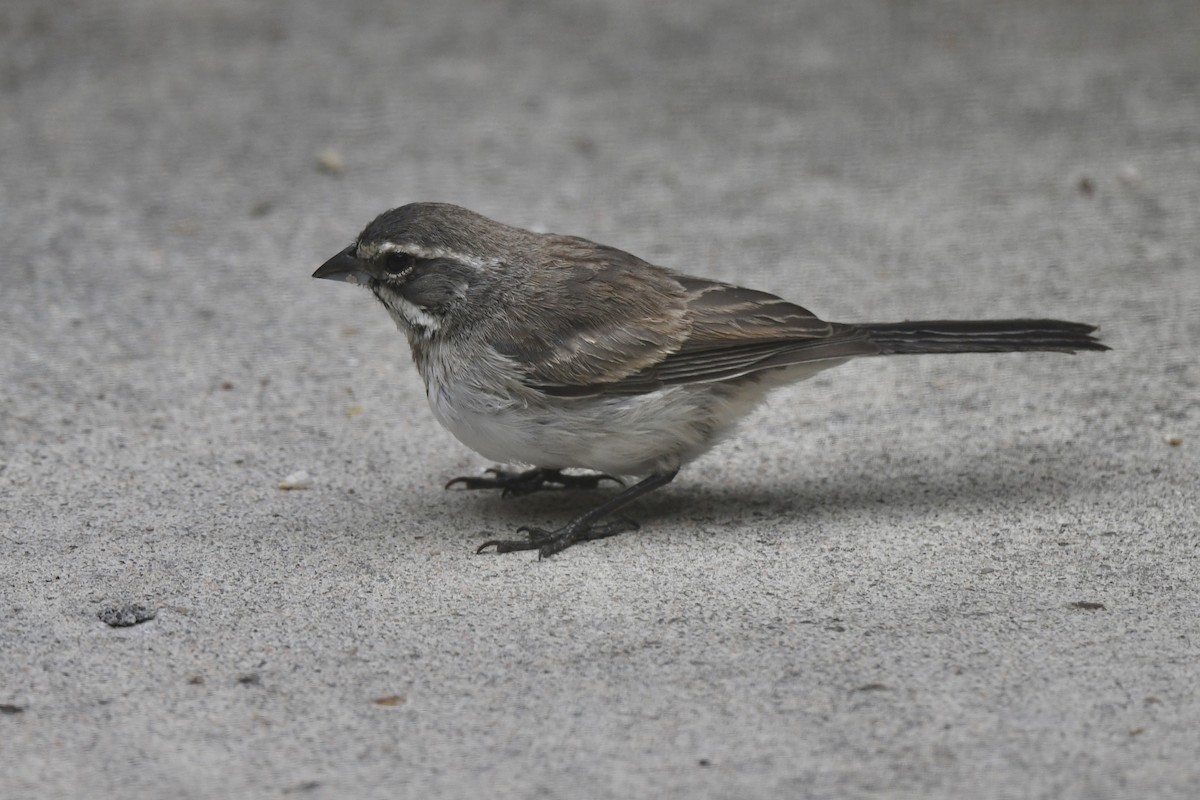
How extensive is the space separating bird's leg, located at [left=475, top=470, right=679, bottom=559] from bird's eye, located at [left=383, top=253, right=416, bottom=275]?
109cm

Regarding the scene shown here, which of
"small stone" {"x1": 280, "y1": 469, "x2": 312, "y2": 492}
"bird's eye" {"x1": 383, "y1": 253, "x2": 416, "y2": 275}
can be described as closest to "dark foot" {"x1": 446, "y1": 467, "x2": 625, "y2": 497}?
"small stone" {"x1": 280, "y1": 469, "x2": 312, "y2": 492}

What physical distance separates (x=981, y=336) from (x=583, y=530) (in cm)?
169

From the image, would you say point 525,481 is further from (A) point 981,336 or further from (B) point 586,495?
(A) point 981,336

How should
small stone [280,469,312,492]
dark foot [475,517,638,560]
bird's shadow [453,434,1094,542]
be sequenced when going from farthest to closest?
small stone [280,469,312,492] < bird's shadow [453,434,1094,542] < dark foot [475,517,638,560]

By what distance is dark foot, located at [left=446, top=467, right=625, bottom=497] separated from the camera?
5.79 meters

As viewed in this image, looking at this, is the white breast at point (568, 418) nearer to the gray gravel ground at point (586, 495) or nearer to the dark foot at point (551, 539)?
the dark foot at point (551, 539)

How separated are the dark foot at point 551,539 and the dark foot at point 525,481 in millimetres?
455

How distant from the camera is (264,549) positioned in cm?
519


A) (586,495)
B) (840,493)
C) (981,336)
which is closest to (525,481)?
(586,495)

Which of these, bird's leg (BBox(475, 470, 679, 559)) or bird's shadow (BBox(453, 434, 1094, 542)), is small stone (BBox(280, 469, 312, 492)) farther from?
bird's leg (BBox(475, 470, 679, 559))

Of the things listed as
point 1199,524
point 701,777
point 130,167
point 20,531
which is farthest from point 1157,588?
point 130,167

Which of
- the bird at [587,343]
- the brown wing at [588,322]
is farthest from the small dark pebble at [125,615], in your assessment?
the brown wing at [588,322]

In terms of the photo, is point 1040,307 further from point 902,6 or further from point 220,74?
point 220,74

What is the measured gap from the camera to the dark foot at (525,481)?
5785 millimetres
